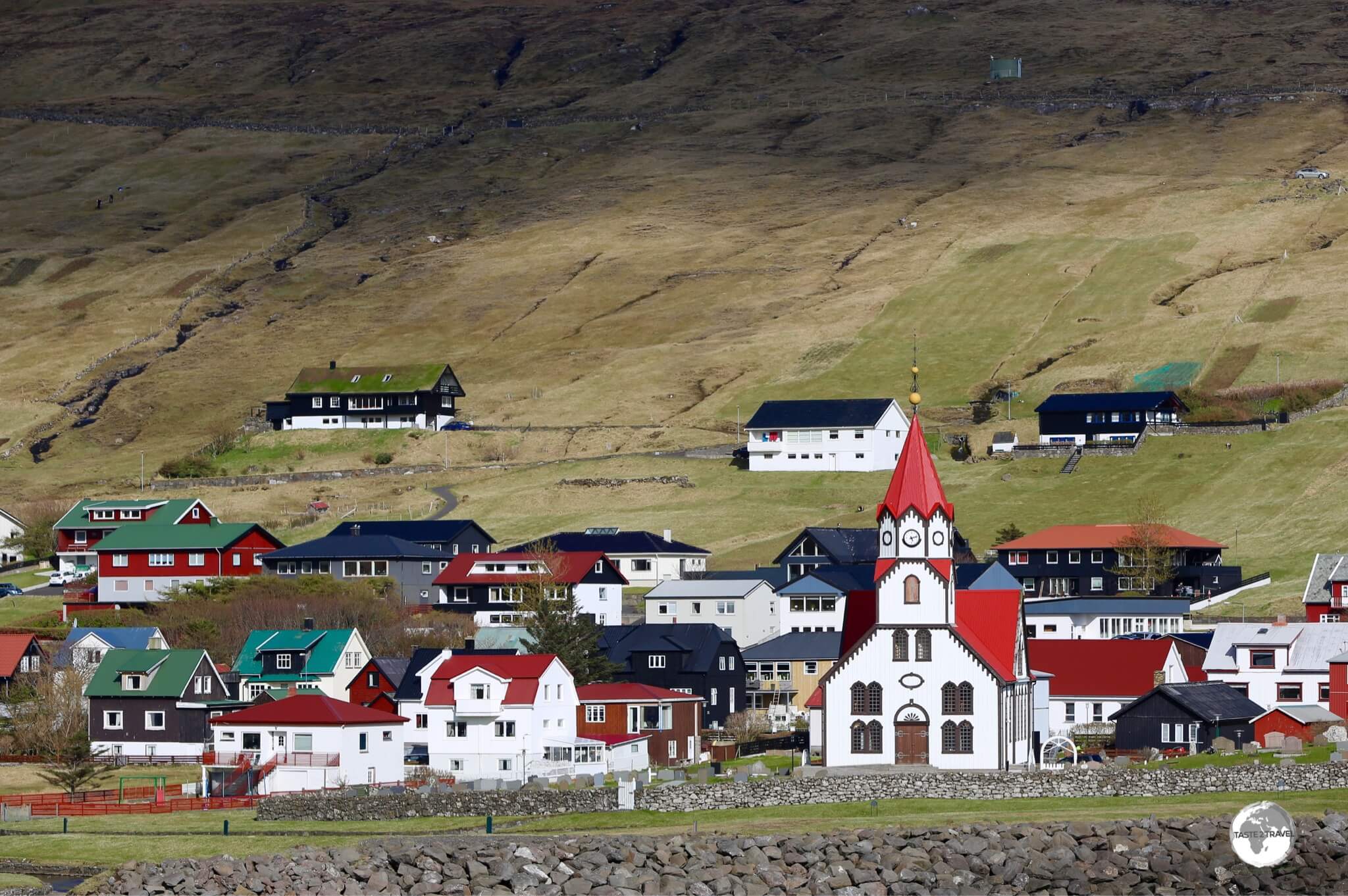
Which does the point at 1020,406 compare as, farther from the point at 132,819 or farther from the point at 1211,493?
the point at 132,819

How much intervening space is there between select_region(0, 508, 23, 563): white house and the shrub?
20.2m

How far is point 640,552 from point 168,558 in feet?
97.6

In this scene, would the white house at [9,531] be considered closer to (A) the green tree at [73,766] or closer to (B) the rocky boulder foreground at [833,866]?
(A) the green tree at [73,766]

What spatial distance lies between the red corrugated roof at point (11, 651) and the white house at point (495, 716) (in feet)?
74.5

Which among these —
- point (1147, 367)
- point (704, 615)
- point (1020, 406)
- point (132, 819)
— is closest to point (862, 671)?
point (132, 819)

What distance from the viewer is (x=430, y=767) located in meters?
88.8

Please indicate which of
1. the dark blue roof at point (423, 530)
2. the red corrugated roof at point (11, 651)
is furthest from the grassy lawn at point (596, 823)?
the dark blue roof at point (423, 530)

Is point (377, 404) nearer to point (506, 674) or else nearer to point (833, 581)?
point (833, 581)

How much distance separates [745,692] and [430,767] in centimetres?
2216

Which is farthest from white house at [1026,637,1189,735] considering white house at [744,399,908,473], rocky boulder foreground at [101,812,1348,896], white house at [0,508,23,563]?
white house at [0,508,23,563]

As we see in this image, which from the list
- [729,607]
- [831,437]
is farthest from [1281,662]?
[831,437]

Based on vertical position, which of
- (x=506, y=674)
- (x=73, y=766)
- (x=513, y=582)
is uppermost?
(x=513, y=582)

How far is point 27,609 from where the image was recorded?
436 ft

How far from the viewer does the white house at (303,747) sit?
267 ft
